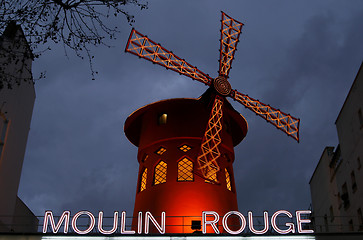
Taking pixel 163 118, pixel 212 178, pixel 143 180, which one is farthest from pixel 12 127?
pixel 212 178

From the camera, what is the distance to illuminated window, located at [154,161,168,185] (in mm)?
15680

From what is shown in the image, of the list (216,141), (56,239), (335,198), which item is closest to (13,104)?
(56,239)

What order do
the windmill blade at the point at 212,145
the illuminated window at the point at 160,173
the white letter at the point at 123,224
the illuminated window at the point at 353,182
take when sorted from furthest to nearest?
1. the illuminated window at the point at 353,182
2. the illuminated window at the point at 160,173
3. the windmill blade at the point at 212,145
4. the white letter at the point at 123,224

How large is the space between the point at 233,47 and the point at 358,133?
5422 mm

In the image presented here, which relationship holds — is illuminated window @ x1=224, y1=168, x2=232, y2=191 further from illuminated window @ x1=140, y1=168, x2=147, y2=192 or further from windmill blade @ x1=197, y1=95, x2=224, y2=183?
illuminated window @ x1=140, y1=168, x2=147, y2=192

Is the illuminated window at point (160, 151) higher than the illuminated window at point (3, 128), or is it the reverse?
the illuminated window at point (160, 151)

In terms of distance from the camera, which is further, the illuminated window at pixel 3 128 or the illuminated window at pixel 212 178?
the illuminated window at pixel 212 178

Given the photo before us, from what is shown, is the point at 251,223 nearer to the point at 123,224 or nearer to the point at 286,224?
the point at 286,224

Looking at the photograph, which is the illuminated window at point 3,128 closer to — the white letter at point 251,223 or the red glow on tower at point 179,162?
the red glow on tower at point 179,162

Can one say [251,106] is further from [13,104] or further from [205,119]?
[13,104]

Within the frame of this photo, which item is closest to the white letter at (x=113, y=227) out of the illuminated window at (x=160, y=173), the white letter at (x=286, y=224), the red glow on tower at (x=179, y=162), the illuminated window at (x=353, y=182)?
the red glow on tower at (x=179, y=162)

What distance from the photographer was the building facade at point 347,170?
15.0 m

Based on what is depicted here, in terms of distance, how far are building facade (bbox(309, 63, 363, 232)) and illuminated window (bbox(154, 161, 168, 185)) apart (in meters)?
5.35

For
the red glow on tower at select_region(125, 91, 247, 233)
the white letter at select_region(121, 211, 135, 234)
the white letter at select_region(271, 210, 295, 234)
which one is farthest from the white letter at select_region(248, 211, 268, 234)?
the white letter at select_region(121, 211, 135, 234)
